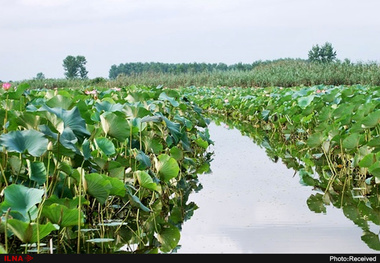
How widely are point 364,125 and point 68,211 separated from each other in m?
2.92

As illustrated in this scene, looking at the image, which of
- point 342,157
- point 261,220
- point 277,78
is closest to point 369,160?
point 261,220

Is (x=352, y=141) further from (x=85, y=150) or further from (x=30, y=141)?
(x=30, y=141)

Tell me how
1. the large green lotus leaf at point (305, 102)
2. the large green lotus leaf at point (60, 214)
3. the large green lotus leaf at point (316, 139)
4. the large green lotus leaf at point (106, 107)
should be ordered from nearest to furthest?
the large green lotus leaf at point (60, 214) → the large green lotus leaf at point (106, 107) → the large green lotus leaf at point (316, 139) → the large green lotus leaf at point (305, 102)

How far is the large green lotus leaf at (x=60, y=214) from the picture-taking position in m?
2.02

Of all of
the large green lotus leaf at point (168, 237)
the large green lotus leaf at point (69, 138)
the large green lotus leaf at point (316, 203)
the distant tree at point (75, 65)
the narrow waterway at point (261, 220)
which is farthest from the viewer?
the distant tree at point (75, 65)

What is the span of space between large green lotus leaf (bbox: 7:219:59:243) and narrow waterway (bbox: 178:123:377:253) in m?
1.17

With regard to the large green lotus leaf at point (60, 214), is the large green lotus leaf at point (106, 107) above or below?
above

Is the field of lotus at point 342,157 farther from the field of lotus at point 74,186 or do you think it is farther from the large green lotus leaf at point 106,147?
the large green lotus leaf at point 106,147

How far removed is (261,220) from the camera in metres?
3.71

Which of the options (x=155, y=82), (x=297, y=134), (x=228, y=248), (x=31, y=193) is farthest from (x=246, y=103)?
(x=155, y=82)

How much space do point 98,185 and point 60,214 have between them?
0.40 m

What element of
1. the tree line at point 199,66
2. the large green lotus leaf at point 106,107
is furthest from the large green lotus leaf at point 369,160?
the tree line at point 199,66

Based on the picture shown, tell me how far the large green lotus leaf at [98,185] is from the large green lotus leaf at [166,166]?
715 mm

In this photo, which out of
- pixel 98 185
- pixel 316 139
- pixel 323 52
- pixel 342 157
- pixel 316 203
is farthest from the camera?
pixel 323 52
